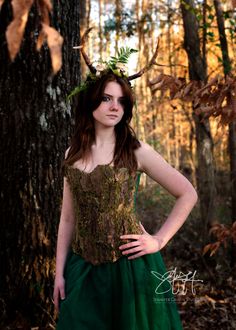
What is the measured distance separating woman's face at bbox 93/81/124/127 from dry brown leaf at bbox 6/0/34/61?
1337mm

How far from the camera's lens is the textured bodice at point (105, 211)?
213cm

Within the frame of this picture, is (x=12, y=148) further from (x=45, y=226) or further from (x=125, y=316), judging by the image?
(x=125, y=316)

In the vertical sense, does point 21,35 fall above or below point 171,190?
above

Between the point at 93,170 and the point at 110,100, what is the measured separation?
0.35 metres

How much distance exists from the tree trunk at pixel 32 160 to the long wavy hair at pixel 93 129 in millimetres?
1028

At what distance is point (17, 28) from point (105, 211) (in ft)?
4.70

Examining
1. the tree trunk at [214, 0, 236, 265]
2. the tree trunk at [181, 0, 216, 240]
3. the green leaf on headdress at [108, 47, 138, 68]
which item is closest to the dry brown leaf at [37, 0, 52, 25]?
the green leaf on headdress at [108, 47, 138, 68]

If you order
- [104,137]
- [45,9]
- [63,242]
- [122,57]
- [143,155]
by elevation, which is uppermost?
[122,57]

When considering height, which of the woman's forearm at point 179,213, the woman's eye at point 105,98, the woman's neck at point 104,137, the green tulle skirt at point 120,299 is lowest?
the green tulle skirt at point 120,299

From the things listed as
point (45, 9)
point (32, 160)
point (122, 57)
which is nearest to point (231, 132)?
point (32, 160)

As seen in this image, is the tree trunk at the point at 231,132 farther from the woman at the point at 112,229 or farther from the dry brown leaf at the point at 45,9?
the dry brown leaf at the point at 45,9

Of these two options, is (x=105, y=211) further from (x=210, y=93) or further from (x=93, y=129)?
(x=210, y=93)

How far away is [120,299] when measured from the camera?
2078 millimetres

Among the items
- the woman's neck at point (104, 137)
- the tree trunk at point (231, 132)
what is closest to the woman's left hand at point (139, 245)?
the woman's neck at point (104, 137)
